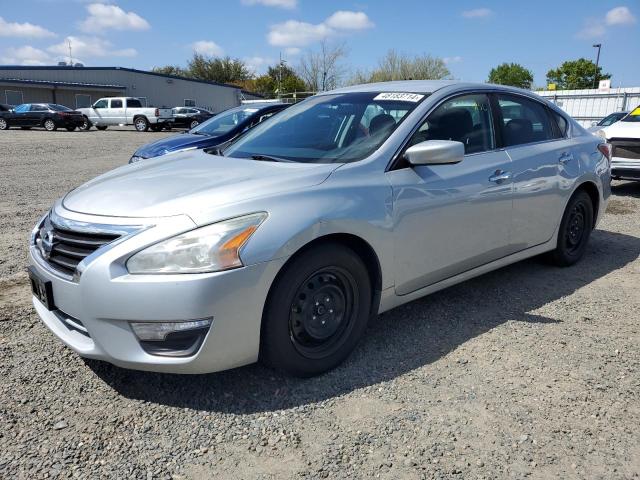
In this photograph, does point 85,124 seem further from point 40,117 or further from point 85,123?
point 40,117

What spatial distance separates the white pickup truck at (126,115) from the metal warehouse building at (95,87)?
17.5 ft

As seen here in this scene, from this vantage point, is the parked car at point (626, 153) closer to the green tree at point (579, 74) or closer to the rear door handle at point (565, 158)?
the rear door handle at point (565, 158)

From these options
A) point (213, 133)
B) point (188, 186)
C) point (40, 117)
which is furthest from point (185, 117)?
point (188, 186)

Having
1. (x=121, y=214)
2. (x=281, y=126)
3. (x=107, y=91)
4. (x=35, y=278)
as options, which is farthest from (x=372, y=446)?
(x=107, y=91)

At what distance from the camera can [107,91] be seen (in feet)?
142

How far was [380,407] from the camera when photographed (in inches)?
106

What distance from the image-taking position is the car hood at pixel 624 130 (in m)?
8.59

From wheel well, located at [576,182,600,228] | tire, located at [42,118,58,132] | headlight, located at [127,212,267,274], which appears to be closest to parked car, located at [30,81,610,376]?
headlight, located at [127,212,267,274]

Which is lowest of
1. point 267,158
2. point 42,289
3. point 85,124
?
point 42,289

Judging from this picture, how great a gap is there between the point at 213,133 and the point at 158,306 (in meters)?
6.81

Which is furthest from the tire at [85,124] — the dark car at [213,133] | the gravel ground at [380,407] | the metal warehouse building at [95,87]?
the gravel ground at [380,407]

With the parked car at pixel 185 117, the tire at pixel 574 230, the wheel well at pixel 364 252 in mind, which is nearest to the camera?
the wheel well at pixel 364 252

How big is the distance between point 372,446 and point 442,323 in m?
1.47

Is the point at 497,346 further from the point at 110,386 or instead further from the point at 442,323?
the point at 110,386
